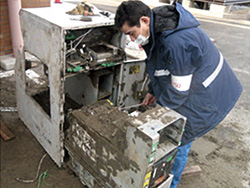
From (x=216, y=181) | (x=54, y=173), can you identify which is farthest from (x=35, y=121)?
(x=216, y=181)

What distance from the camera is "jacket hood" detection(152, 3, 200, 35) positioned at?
1610mm

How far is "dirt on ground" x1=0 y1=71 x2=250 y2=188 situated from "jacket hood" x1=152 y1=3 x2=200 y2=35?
5.15 ft

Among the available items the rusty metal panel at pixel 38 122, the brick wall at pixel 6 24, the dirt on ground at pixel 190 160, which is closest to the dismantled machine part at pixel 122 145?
the rusty metal panel at pixel 38 122

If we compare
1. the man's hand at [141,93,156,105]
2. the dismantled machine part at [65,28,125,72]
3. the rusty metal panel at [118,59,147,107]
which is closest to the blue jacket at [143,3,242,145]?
the man's hand at [141,93,156,105]

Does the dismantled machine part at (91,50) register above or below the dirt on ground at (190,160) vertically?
above

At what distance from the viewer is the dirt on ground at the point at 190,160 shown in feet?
7.57

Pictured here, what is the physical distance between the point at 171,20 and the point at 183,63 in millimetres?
307

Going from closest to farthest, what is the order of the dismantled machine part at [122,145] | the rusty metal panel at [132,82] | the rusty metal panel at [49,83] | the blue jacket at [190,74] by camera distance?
1. the dismantled machine part at [122,145]
2. the blue jacket at [190,74]
3. the rusty metal panel at [49,83]
4. the rusty metal panel at [132,82]

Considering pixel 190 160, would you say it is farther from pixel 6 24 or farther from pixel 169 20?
pixel 6 24

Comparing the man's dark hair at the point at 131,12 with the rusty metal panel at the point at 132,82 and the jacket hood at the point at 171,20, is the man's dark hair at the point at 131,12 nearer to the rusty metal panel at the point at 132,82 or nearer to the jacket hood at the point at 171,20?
the jacket hood at the point at 171,20

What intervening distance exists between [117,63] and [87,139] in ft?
2.71

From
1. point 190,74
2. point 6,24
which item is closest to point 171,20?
point 190,74

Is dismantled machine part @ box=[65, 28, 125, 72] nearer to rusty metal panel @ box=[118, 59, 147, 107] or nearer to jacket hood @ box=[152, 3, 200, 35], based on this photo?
rusty metal panel @ box=[118, 59, 147, 107]

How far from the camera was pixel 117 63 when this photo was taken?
238cm
